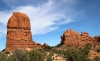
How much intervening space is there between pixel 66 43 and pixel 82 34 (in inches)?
305

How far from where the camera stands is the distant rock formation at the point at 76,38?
80.7m

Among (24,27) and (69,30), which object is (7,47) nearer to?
(24,27)

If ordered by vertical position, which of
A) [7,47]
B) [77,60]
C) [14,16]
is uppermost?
[14,16]

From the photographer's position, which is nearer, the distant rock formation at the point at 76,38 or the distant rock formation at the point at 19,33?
the distant rock formation at the point at 19,33

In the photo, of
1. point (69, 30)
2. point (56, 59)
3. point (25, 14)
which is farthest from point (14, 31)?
point (69, 30)

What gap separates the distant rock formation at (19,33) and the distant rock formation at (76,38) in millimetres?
17235

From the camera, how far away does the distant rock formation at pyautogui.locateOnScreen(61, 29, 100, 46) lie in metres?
80.7

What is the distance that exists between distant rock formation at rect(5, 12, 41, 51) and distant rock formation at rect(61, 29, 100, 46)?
679 inches

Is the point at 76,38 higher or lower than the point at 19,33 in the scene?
lower

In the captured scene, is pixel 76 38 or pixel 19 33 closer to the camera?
pixel 19 33

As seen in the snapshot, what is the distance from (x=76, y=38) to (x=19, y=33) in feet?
85.3

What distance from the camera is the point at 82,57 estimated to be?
40.6m

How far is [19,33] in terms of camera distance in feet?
212

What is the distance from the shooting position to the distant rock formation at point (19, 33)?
6294cm
